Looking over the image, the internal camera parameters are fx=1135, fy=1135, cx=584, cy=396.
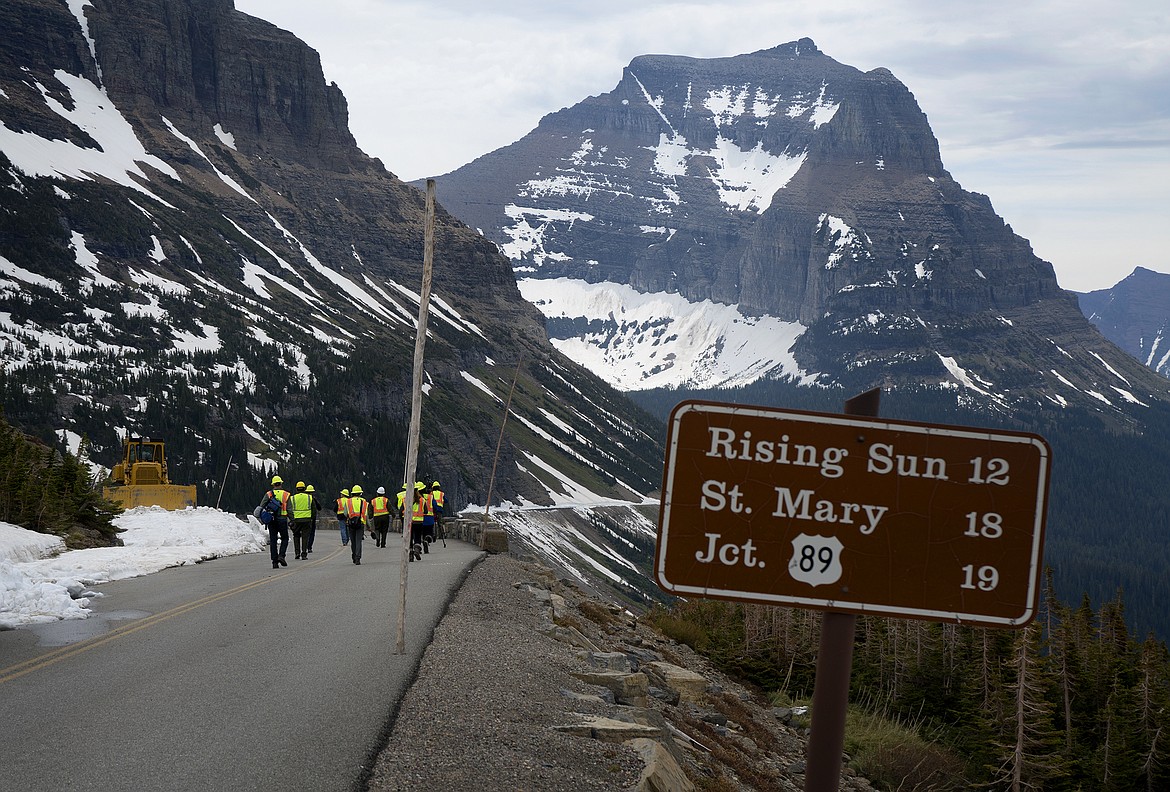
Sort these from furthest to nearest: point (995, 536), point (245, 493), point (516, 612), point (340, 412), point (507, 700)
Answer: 1. point (340, 412)
2. point (245, 493)
3. point (516, 612)
4. point (507, 700)
5. point (995, 536)

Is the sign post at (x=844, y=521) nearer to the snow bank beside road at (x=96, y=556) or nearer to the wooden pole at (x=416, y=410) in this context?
the wooden pole at (x=416, y=410)

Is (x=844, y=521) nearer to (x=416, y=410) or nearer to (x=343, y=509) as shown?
(x=416, y=410)

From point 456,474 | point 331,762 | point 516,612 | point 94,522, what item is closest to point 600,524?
point 456,474

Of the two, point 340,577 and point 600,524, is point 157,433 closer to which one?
point 600,524

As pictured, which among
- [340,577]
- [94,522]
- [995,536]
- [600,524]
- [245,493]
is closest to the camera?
[995,536]

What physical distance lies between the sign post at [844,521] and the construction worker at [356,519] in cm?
2594

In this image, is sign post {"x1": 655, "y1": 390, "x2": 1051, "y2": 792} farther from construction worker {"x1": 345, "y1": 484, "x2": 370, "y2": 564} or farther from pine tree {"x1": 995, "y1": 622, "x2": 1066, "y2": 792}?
pine tree {"x1": 995, "y1": 622, "x2": 1066, "y2": 792}

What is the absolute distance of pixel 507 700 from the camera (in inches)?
465

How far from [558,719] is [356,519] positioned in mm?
20038

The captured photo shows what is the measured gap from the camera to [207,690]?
38.1 ft

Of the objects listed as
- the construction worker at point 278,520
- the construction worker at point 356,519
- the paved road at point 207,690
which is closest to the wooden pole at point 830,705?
the paved road at point 207,690

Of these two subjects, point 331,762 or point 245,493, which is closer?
point 331,762

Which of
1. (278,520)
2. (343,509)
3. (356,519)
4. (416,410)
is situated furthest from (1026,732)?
(416,410)

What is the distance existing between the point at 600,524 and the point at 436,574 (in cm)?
14915
